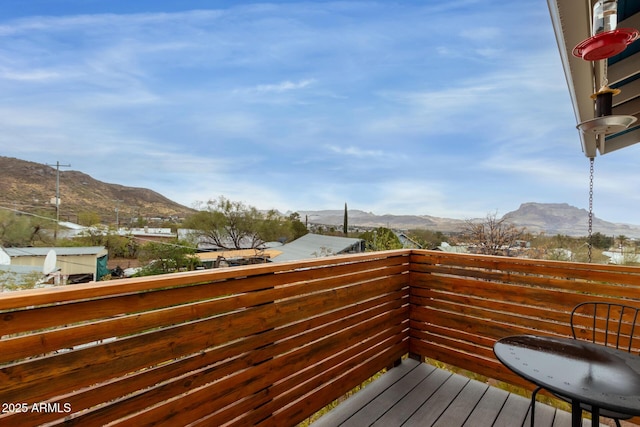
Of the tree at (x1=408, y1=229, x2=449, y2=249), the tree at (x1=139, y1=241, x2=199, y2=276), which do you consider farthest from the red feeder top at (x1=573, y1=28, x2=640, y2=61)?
the tree at (x1=139, y1=241, x2=199, y2=276)

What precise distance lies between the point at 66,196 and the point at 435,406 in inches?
A: 499

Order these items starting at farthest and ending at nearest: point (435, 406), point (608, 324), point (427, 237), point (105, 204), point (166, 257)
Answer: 1. point (105, 204)
2. point (166, 257)
3. point (427, 237)
4. point (435, 406)
5. point (608, 324)

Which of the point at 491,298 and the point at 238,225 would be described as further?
the point at 238,225

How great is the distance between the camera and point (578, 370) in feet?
4.07

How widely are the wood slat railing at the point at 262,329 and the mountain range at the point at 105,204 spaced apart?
179 inches

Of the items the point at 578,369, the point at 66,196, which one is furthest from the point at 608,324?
the point at 66,196

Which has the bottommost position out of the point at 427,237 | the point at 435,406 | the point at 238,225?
the point at 435,406

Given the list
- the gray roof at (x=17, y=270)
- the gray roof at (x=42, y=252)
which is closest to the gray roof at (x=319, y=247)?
the gray roof at (x=17, y=270)

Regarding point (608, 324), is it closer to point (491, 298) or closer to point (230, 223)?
point (491, 298)

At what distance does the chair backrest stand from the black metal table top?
61 centimetres

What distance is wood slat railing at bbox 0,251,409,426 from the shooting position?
1013 millimetres

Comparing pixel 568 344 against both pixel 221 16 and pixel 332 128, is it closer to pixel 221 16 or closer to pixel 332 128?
pixel 221 16

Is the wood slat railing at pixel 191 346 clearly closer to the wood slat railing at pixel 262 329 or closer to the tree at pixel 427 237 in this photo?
the wood slat railing at pixel 262 329

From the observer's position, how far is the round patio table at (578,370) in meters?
1.05
